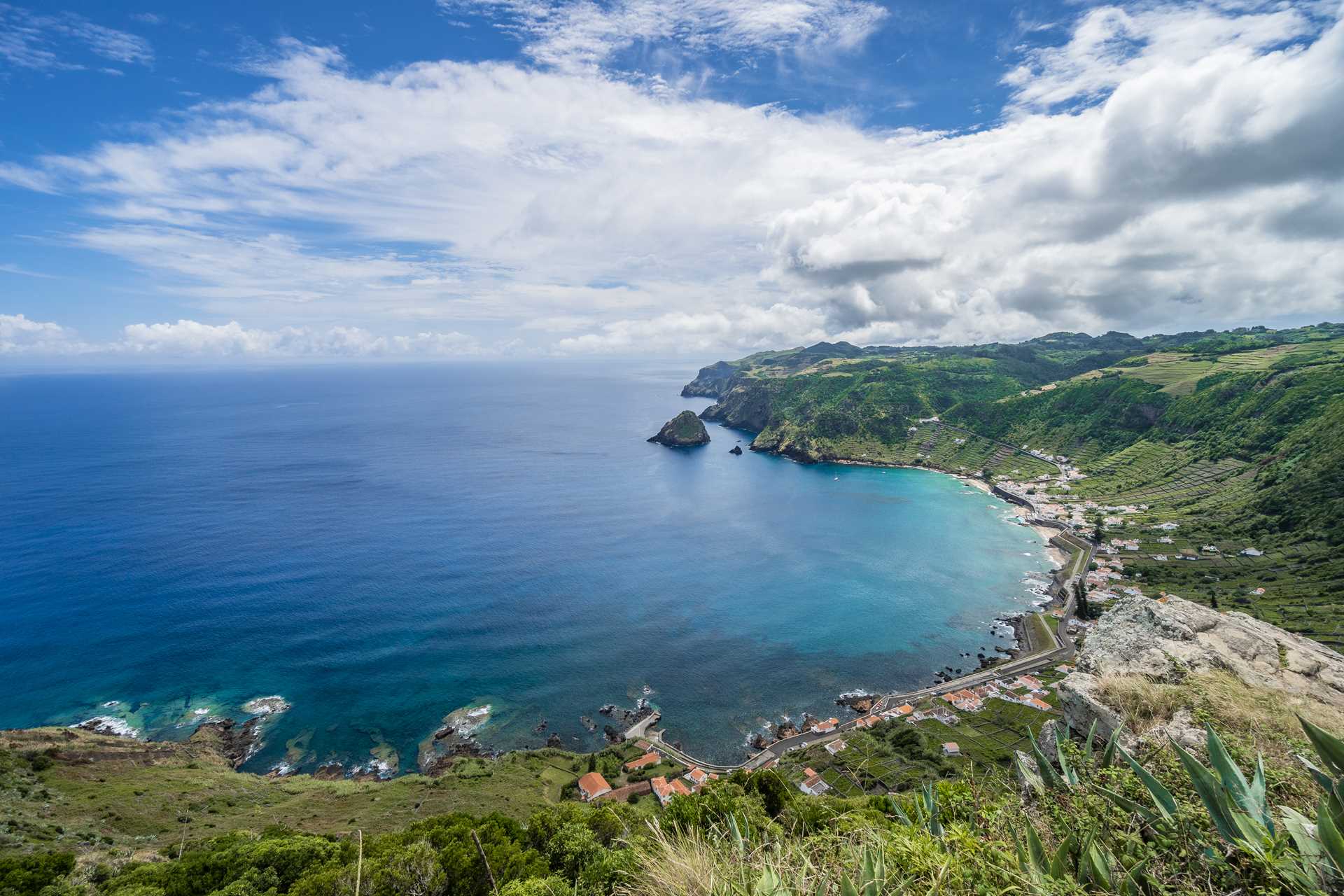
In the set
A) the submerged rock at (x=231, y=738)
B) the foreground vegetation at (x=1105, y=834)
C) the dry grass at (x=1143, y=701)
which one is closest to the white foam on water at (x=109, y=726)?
the submerged rock at (x=231, y=738)

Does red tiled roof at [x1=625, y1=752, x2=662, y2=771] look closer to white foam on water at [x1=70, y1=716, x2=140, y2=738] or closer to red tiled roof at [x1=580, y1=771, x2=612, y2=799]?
red tiled roof at [x1=580, y1=771, x2=612, y2=799]

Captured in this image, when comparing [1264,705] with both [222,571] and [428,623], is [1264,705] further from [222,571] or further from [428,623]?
[222,571]

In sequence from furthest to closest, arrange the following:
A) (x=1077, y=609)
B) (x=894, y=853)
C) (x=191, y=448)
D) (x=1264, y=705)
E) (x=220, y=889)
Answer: (x=191, y=448) → (x=1077, y=609) → (x=220, y=889) → (x=1264, y=705) → (x=894, y=853)

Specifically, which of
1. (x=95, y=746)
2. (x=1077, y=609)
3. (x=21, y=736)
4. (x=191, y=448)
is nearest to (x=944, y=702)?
(x=1077, y=609)

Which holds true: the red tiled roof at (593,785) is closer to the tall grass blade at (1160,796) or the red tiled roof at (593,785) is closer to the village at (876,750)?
the village at (876,750)

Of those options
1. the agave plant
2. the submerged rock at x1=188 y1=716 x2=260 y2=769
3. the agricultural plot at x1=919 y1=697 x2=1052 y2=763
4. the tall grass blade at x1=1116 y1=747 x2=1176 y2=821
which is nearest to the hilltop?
the agricultural plot at x1=919 y1=697 x2=1052 y2=763

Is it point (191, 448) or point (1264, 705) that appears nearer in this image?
point (1264, 705)

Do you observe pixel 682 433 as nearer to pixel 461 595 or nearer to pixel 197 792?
pixel 461 595

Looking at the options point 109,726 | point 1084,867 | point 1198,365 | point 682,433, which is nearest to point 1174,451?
point 1198,365
